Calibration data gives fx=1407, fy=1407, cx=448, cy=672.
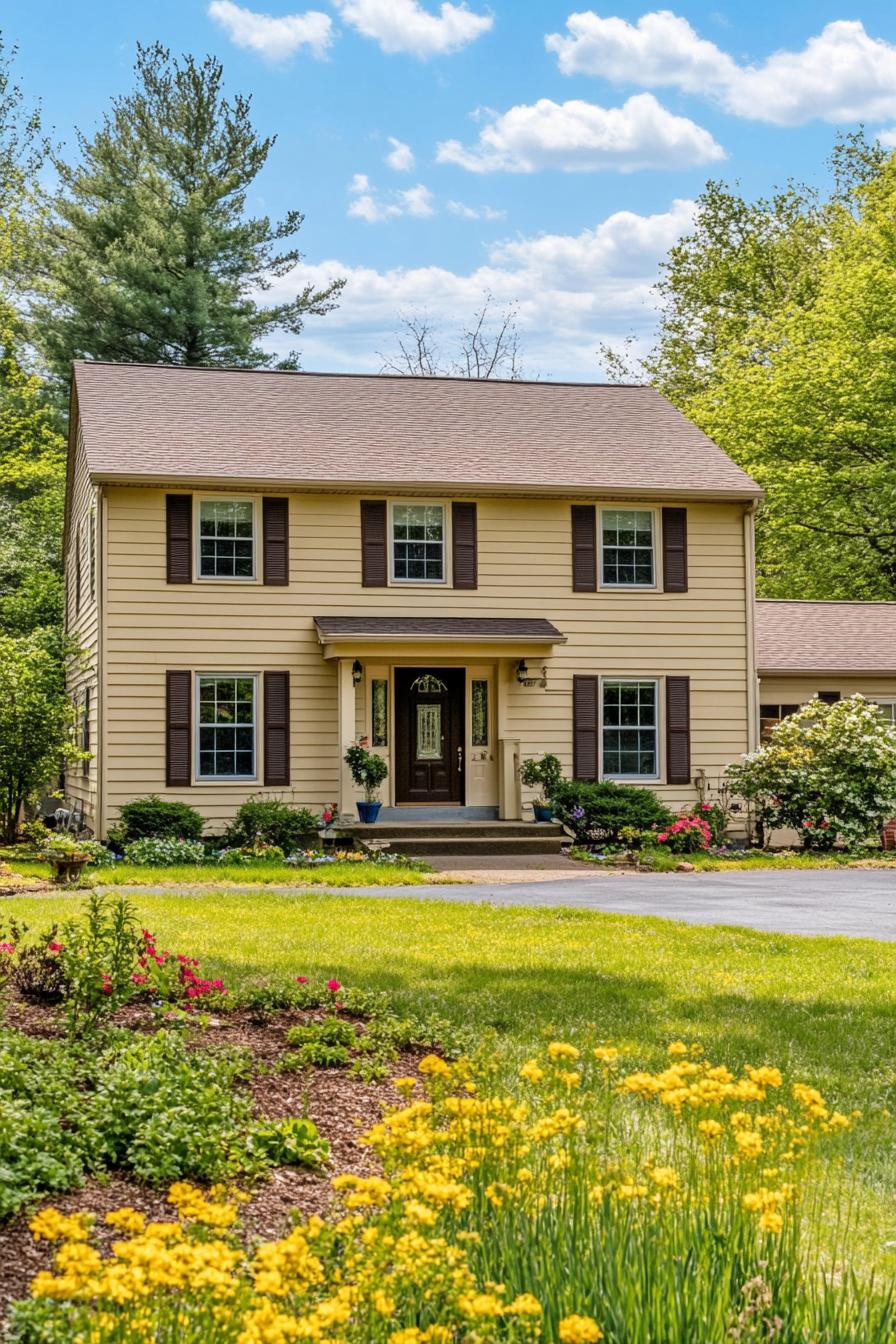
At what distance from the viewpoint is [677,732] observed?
20938 mm

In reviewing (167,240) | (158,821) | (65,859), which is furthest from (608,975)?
(167,240)

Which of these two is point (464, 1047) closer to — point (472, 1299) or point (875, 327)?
point (472, 1299)

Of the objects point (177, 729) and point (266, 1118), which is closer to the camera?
point (266, 1118)

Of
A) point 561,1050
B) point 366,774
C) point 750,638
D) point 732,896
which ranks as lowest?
point 732,896

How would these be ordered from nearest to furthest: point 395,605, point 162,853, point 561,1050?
point 561,1050, point 162,853, point 395,605

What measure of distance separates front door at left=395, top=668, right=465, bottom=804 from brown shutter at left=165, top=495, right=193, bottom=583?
3396mm

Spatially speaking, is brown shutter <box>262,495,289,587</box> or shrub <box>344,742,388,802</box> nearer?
shrub <box>344,742,388,802</box>

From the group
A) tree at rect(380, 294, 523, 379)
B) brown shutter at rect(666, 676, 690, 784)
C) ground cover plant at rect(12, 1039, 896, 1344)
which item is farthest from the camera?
tree at rect(380, 294, 523, 379)

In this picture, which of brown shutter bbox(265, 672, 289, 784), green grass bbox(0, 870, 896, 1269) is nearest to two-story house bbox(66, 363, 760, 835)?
brown shutter bbox(265, 672, 289, 784)

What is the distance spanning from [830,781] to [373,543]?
7.33 meters

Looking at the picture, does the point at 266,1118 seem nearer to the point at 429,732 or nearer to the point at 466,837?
the point at 466,837

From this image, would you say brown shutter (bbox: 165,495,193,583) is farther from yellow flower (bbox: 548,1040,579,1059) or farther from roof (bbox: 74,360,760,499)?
yellow flower (bbox: 548,1040,579,1059)

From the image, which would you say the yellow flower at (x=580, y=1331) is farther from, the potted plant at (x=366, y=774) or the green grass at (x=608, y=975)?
the potted plant at (x=366, y=774)

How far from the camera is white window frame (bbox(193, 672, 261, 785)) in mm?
19453
